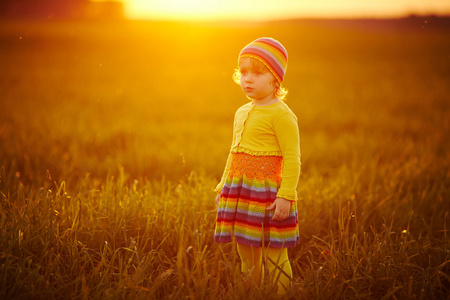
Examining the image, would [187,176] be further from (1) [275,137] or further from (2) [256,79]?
(2) [256,79]

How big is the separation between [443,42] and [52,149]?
79.7 feet

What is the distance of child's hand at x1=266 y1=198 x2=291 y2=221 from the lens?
6.60 ft

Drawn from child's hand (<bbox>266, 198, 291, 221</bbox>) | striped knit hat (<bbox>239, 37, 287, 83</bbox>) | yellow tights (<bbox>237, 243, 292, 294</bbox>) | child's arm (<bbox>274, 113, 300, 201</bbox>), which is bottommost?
yellow tights (<bbox>237, 243, 292, 294</bbox>)

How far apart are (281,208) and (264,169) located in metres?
0.26

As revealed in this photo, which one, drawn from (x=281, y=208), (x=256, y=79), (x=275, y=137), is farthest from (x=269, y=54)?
(x=281, y=208)

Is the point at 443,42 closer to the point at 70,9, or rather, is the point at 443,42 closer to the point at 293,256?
the point at 70,9

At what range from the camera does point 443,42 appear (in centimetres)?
2162

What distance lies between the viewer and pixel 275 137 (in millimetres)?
2129

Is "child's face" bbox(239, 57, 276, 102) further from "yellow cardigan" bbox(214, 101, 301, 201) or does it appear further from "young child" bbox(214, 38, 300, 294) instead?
"yellow cardigan" bbox(214, 101, 301, 201)

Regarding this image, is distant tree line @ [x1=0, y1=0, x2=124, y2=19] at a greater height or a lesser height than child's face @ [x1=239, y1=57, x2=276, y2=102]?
greater

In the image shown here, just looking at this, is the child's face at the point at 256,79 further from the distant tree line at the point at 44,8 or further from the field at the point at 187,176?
the distant tree line at the point at 44,8

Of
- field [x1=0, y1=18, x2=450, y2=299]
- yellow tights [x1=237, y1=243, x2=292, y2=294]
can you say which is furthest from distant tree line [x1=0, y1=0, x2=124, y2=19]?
yellow tights [x1=237, y1=243, x2=292, y2=294]

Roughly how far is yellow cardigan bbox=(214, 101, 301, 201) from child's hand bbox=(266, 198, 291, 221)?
0.12 feet

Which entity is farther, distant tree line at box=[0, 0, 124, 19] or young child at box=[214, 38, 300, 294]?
distant tree line at box=[0, 0, 124, 19]
